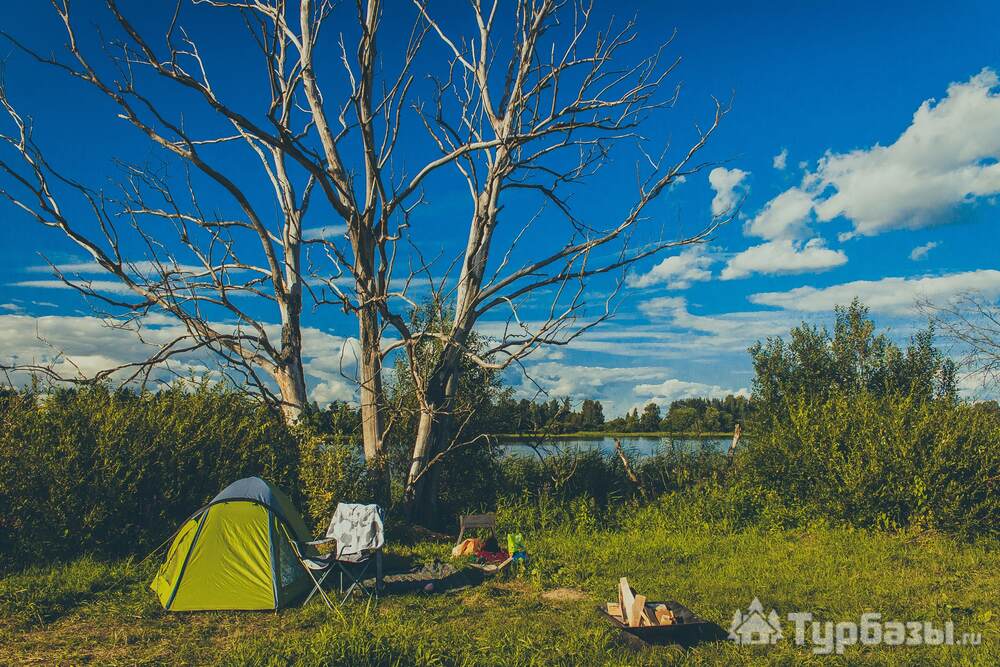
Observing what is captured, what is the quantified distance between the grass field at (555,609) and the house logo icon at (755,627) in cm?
11

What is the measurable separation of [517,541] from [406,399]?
12.4ft

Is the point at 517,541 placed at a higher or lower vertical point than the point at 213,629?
higher

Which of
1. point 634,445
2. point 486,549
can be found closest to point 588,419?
point 634,445

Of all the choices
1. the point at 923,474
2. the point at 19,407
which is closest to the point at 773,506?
the point at 923,474

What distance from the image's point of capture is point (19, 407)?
29.7ft

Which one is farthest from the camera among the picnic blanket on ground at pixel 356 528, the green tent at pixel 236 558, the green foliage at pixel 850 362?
the green foliage at pixel 850 362

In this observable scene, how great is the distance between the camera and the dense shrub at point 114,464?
27.0 ft

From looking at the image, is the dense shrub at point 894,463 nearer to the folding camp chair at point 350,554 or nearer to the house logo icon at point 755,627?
the house logo icon at point 755,627

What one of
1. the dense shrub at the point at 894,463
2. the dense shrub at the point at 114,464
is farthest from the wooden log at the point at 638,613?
the dense shrub at the point at 114,464

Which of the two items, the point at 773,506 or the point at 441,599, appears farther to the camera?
the point at 773,506

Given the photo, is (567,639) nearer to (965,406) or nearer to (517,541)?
(517,541)

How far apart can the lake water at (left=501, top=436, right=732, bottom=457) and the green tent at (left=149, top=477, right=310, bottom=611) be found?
500 cm

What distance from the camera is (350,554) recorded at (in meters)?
7.05

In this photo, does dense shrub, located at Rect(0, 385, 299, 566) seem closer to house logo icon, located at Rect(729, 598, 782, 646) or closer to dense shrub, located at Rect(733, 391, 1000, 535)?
house logo icon, located at Rect(729, 598, 782, 646)
